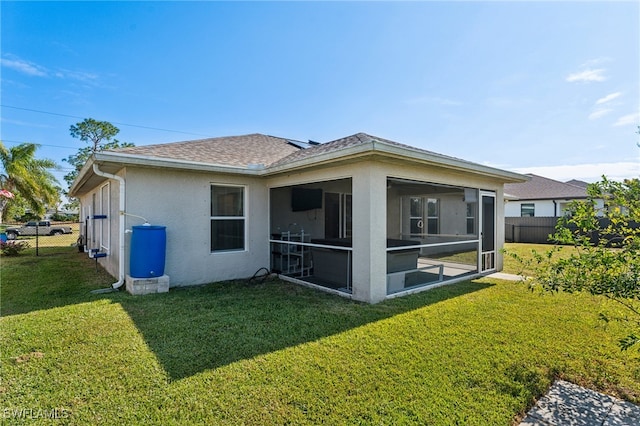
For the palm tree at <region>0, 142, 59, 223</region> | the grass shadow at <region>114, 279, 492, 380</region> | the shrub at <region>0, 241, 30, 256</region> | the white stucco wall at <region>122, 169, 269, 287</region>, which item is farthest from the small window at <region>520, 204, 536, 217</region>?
the palm tree at <region>0, 142, 59, 223</region>

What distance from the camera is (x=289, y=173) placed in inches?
292

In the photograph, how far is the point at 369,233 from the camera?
5.71 metres

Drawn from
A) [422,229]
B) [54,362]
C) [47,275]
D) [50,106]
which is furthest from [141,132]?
[54,362]

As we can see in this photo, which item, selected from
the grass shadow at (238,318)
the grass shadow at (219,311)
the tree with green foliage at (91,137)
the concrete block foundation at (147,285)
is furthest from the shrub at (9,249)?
the tree with green foliage at (91,137)

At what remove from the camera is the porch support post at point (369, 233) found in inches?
225

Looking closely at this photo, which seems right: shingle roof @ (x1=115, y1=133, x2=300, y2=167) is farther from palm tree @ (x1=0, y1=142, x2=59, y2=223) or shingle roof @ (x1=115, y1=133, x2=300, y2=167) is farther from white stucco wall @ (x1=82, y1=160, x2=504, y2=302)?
palm tree @ (x1=0, y1=142, x2=59, y2=223)

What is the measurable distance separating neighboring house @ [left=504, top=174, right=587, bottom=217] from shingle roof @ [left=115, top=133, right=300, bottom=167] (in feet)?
58.0

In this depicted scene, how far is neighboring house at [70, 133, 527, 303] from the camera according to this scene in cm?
586

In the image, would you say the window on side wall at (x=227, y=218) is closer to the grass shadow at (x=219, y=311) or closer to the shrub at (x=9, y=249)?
the grass shadow at (x=219, y=311)

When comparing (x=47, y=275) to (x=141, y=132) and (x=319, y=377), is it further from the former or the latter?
(x=141, y=132)

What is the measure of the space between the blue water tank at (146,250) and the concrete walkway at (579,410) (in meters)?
6.21

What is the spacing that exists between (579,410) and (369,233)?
11.7ft

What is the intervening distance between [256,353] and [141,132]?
37.7 m

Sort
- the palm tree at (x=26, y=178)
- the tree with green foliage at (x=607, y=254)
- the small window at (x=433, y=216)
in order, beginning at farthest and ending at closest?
the palm tree at (x=26, y=178)
the small window at (x=433, y=216)
the tree with green foliage at (x=607, y=254)
